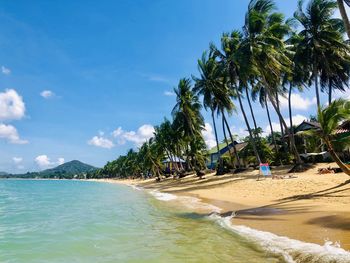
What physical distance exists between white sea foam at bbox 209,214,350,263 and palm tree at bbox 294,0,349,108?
22363mm

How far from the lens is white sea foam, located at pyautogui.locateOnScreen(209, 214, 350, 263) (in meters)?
6.00

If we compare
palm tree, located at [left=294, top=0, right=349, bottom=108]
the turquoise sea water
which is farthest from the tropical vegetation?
the turquoise sea water

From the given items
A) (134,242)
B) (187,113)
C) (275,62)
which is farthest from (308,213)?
(187,113)

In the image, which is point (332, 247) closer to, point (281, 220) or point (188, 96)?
point (281, 220)

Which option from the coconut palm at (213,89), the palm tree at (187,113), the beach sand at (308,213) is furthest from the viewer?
the palm tree at (187,113)

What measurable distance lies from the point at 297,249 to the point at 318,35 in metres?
26.2

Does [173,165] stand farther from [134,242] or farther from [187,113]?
[134,242]

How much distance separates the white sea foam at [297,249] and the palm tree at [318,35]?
22.4 metres

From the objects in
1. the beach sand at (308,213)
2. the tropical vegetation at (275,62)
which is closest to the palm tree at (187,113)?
the tropical vegetation at (275,62)

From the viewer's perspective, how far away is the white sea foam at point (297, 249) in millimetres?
5998

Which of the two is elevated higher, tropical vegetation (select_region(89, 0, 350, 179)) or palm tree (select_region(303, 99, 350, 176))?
tropical vegetation (select_region(89, 0, 350, 179))

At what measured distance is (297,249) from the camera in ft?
22.9

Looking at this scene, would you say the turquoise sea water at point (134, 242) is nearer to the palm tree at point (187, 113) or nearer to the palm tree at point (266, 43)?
the palm tree at point (266, 43)

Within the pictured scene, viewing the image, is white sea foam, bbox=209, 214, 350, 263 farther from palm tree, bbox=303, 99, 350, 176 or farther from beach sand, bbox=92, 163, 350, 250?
palm tree, bbox=303, 99, 350, 176
